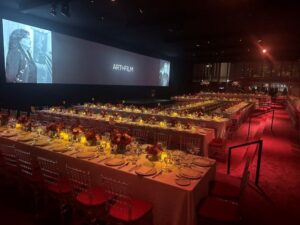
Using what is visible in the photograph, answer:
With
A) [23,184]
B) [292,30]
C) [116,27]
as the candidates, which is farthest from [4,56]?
[292,30]

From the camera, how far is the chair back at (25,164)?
3.30 metres

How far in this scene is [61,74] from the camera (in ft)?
34.6

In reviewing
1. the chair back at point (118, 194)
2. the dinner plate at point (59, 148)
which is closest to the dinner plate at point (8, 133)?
the dinner plate at point (59, 148)

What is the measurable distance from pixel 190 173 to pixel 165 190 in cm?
41

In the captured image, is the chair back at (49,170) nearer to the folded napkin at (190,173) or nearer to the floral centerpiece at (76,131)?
the floral centerpiece at (76,131)

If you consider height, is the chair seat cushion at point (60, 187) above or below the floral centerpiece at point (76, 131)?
below

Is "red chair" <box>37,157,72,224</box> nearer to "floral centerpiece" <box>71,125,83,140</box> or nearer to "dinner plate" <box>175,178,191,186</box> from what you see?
"floral centerpiece" <box>71,125,83,140</box>

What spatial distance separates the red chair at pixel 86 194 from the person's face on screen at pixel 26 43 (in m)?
7.77

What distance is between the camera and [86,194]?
2.80m

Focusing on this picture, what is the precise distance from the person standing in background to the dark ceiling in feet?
3.35

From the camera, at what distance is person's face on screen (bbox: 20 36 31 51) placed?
347 inches

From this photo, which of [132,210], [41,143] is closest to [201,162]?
[132,210]

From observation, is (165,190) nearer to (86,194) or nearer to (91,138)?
(86,194)

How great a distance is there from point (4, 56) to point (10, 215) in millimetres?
7234
